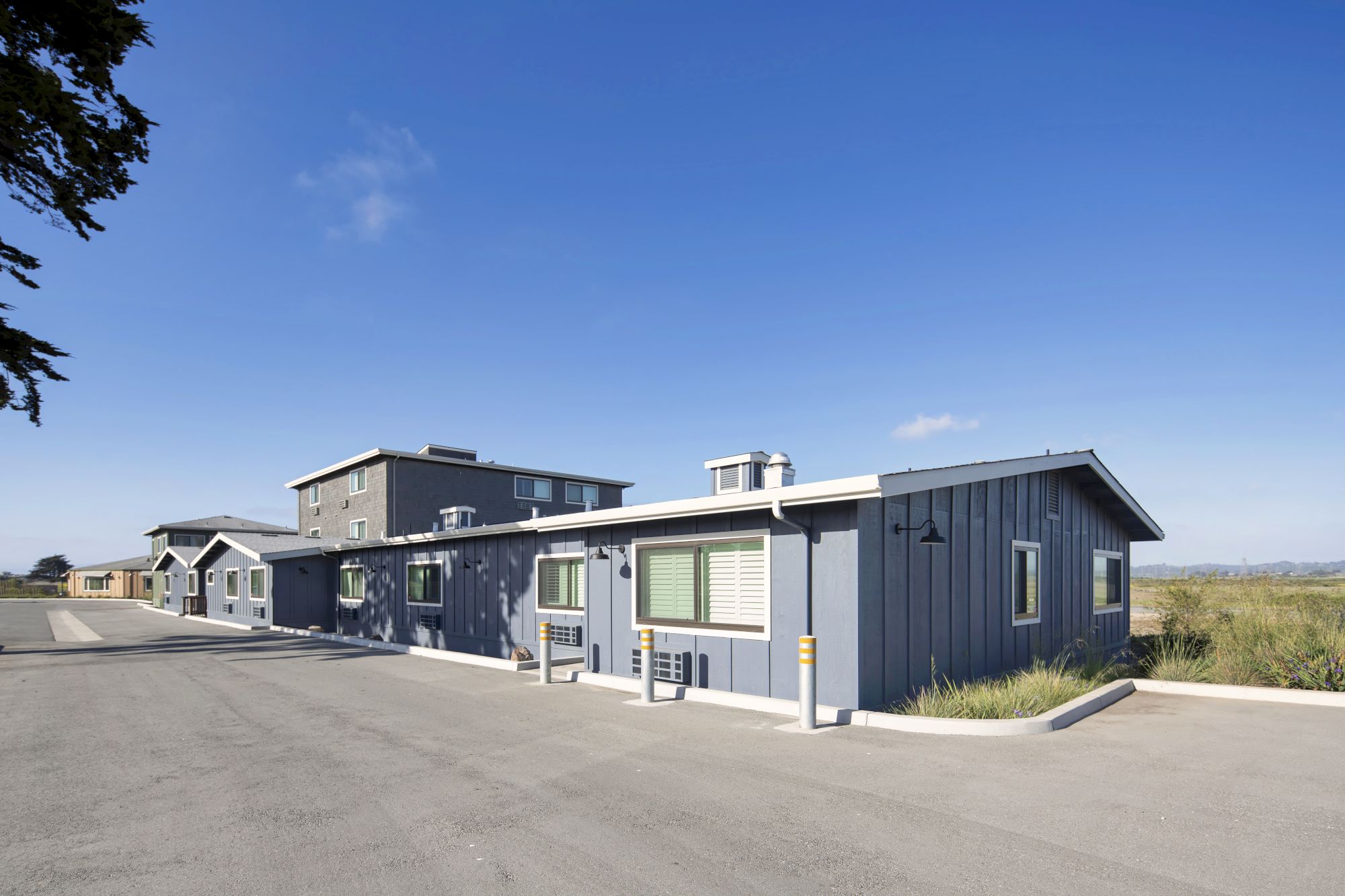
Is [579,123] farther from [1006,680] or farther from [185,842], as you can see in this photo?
[185,842]

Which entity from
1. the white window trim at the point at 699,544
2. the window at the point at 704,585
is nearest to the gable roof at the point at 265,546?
the white window trim at the point at 699,544

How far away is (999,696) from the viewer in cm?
851

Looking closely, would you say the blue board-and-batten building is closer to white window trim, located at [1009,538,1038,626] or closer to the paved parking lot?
white window trim, located at [1009,538,1038,626]

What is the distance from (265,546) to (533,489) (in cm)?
1143

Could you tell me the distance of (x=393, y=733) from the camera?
8.23 metres

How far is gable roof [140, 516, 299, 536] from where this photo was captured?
4947 centimetres

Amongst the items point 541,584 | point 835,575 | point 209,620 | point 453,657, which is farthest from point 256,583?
point 835,575

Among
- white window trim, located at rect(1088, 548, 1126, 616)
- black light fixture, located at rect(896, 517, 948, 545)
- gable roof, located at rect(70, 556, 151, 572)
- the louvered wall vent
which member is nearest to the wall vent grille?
the louvered wall vent

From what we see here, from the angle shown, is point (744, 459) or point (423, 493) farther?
point (423, 493)

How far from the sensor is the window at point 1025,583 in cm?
1170

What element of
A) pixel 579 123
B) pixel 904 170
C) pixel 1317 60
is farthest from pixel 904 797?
pixel 579 123

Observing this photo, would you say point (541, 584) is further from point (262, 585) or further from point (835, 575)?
point (262, 585)

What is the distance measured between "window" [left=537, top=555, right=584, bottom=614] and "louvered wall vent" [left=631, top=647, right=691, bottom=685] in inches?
111

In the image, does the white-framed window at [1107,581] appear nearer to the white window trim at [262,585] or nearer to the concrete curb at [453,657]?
the concrete curb at [453,657]
